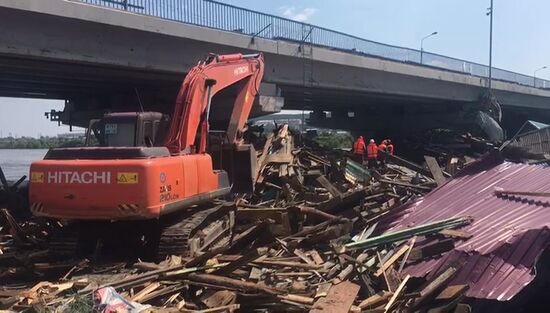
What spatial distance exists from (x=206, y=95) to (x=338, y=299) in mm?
5587

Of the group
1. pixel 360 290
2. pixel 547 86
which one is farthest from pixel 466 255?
pixel 547 86

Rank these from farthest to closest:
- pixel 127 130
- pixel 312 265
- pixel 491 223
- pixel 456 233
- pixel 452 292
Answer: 1. pixel 127 130
2. pixel 491 223
3. pixel 456 233
4. pixel 312 265
5. pixel 452 292

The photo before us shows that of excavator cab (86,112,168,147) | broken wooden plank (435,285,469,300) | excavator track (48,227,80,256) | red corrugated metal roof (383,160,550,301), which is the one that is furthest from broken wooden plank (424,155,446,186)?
excavator track (48,227,80,256)

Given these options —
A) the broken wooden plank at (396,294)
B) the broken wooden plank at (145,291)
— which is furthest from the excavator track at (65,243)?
the broken wooden plank at (396,294)

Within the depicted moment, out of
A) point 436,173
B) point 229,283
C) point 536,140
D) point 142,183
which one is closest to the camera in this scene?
point 229,283

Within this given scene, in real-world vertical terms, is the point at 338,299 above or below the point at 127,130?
below

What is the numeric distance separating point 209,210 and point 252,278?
283 cm

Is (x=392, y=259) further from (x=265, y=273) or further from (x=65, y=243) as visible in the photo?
(x=65, y=243)

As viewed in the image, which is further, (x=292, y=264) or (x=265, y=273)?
(x=292, y=264)

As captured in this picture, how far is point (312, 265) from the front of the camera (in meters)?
7.66

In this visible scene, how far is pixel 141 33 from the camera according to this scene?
17.2 metres

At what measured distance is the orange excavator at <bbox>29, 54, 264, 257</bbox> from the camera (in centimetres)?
822

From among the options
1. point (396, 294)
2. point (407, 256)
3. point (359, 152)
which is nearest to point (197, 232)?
point (407, 256)

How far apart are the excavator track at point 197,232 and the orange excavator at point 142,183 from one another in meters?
0.02
